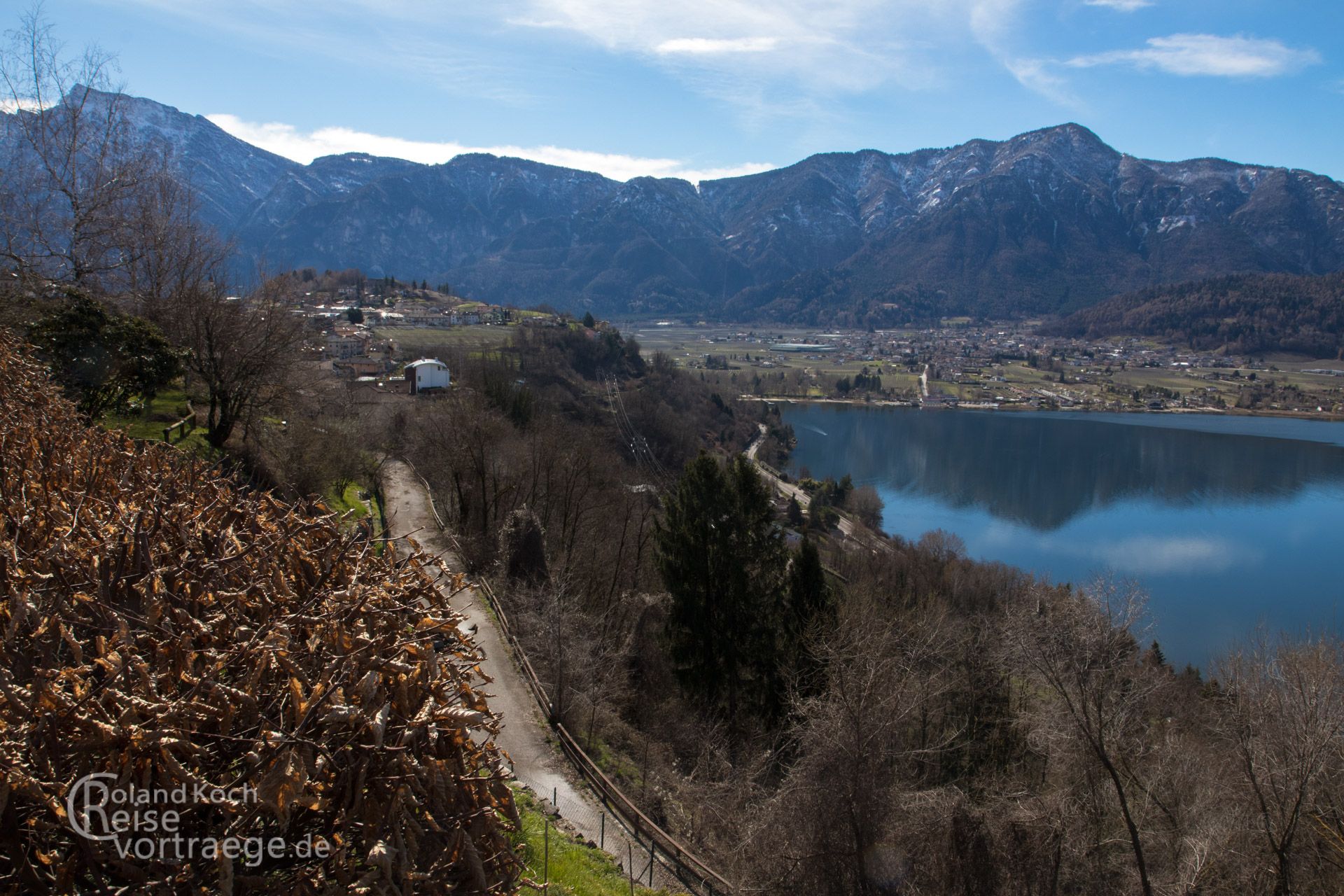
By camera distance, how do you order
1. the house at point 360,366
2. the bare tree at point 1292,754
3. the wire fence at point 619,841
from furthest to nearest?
1. the house at point 360,366
2. the bare tree at point 1292,754
3. the wire fence at point 619,841

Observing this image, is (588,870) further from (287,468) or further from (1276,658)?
(1276,658)

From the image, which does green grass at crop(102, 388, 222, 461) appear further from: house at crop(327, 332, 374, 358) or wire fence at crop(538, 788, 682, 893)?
house at crop(327, 332, 374, 358)

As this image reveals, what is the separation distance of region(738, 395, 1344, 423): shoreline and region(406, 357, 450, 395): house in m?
42.3

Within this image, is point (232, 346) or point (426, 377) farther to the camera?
point (426, 377)

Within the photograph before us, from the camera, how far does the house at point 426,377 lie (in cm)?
3409

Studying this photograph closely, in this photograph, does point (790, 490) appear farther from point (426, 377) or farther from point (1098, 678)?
point (1098, 678)

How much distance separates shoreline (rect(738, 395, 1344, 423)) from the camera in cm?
7700

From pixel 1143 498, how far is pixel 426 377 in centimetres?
4294

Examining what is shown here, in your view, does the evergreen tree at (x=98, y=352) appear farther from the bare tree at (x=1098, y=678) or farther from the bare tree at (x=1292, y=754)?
the bare tree at (x=1292, y=754)

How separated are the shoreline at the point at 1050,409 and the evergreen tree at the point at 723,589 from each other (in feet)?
192

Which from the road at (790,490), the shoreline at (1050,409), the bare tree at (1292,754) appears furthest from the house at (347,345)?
the bare tree at (1292,754)

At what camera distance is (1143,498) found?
153ft

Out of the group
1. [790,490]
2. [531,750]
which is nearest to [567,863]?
[531,750]

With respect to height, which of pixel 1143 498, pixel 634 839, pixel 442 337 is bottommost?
pixel 1143 498
